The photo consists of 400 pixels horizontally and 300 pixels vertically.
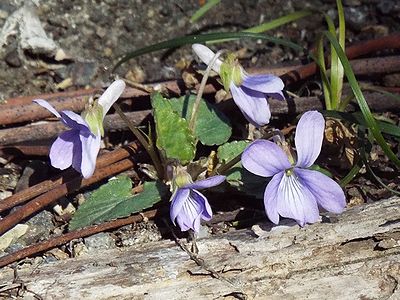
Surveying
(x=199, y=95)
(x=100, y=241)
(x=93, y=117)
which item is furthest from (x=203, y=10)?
(x=100, y=241)

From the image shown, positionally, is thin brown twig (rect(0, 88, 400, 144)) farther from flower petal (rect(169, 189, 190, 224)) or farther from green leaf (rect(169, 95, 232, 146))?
flower petal (rect(169, 189, 190, 224))

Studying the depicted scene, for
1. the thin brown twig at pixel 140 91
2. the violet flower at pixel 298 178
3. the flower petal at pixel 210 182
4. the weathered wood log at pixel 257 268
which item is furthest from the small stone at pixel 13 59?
the violet flower at pixel 298 178

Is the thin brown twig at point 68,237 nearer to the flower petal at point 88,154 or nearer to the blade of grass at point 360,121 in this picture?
the flower petal at point 88,154

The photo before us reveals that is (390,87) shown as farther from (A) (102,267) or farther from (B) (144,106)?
(A) (102,267)

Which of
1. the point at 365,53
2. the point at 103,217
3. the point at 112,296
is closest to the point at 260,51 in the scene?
the point at 365,53

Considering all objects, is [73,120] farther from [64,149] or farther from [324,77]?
[324,77]
